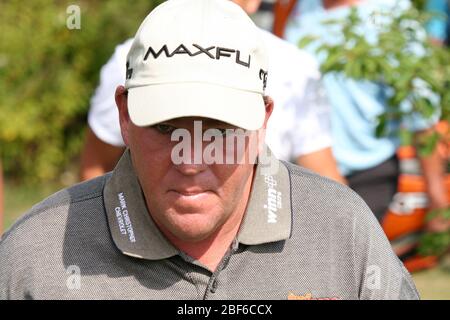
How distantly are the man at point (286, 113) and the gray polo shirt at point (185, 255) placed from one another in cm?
142

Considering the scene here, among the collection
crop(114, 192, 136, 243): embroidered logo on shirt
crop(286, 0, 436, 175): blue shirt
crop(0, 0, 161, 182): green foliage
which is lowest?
crop(0, 0, 161, 182): green foliage

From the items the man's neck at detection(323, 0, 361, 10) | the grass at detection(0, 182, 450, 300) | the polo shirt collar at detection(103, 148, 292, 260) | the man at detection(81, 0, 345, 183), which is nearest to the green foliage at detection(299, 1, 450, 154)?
the man at detection(81, 0, 345, 183)

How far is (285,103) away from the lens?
4.41 m

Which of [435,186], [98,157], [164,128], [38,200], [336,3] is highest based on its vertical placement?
[164,128]

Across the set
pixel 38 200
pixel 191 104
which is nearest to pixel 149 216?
pixel 191 104

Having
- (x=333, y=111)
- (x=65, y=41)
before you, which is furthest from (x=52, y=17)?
(x=333, y=111)

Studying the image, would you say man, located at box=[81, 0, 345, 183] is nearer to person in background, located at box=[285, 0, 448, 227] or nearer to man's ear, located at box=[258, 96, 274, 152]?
person in background, located at box=[285, 0, 448, 227]

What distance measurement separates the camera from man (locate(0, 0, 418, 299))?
270cm

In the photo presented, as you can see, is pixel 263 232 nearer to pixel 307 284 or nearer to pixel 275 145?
pixel 307 284

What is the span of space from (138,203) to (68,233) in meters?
0.20

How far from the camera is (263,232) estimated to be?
2830 millimetres

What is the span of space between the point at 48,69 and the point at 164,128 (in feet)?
20.9

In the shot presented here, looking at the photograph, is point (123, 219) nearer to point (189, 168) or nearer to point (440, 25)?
point (189, 168)

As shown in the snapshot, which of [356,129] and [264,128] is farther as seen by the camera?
[356,129]
